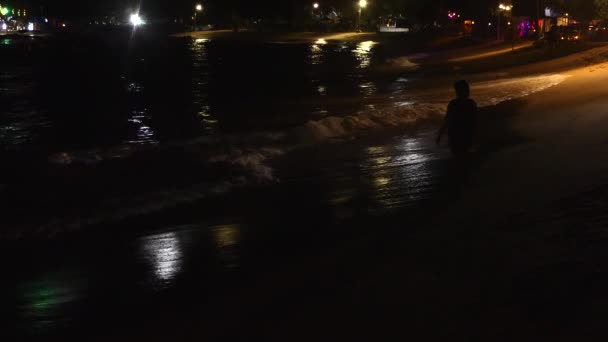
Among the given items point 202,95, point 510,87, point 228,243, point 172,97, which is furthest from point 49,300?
point 202,95

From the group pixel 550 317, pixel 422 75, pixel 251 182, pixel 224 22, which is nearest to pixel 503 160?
pixel 251 182

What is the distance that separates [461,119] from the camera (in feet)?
31.2

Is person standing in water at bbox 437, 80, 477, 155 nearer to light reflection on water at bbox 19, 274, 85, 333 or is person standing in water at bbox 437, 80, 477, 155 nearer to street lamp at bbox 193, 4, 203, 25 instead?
light reflection on water at bbox 19, 274, 85, 333

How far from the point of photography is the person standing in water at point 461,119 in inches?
367

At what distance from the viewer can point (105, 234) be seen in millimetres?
8039

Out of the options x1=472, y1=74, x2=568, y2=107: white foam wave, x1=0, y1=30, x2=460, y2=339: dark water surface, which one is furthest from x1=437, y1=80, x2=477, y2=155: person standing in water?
x1=472, y1=74, x2=568, y2=107: white foam wave

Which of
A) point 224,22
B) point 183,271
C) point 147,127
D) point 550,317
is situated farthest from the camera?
point 224,22

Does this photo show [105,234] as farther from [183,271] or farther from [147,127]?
[147,127]

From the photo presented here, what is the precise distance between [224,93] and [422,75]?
33.3ft

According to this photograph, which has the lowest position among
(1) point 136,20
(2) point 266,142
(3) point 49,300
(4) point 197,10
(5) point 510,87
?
(3) point 49,300

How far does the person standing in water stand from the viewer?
30.6 ft

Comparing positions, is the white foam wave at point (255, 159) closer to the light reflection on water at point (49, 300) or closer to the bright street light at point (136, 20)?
the light reflection on water at point (49, 300)

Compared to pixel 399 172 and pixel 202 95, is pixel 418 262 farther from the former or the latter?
pixel 202 95

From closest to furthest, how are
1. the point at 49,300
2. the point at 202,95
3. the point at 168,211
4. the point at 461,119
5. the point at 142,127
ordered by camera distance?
the point at 49,300, the point at 168,211, the point at 461,119, the point at 142,127, the point at 202,95
